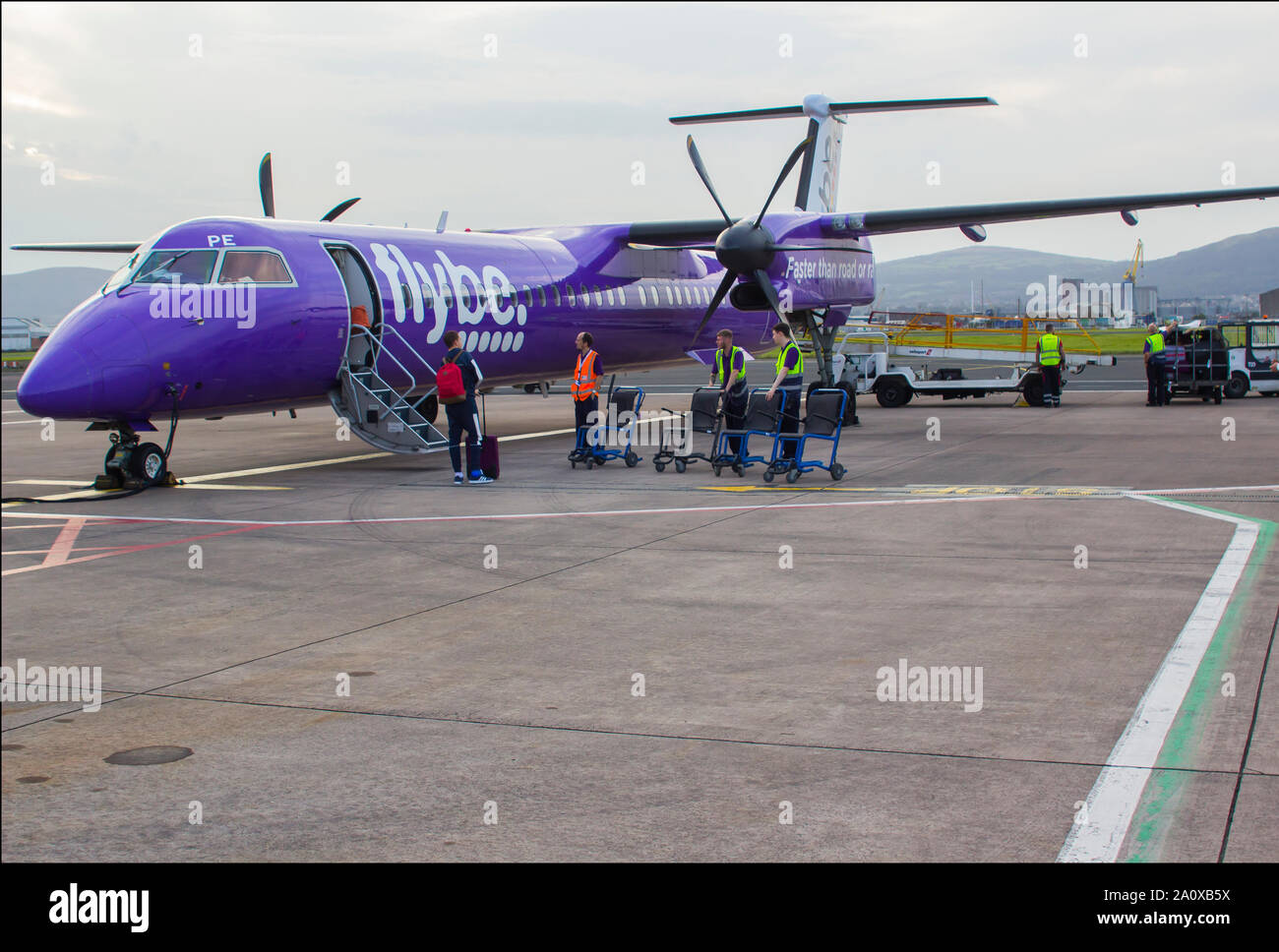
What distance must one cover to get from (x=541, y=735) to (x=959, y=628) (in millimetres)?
3012

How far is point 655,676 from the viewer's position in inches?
245

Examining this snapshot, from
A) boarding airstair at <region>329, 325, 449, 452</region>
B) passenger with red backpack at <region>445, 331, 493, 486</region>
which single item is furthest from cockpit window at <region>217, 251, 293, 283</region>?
passenger with red backpack at <region>445, 331, 493, 486</region>

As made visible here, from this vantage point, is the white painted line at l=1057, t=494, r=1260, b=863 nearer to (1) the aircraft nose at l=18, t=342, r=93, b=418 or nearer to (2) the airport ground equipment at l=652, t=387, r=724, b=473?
(2) the airport ground equipment at l=652, t=387, r=724, b=473

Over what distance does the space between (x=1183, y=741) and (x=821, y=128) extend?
23.1m

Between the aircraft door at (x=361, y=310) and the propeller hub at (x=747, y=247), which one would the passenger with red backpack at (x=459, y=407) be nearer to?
the aircraft door at (x=361, y=310)

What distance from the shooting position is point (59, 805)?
439cm

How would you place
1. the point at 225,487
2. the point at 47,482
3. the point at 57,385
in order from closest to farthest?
the point at 57,385 < the point at 225,487 < the point at 47,482

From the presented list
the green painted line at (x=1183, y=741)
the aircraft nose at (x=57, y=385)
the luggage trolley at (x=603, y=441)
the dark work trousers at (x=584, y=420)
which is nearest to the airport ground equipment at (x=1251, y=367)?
the luggage trolley at (x=603, y=441)

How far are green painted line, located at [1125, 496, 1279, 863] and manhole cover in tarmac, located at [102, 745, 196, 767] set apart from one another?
3.77 meters

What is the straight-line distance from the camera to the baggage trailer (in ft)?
89.5

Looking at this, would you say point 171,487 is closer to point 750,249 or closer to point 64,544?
point 64,544

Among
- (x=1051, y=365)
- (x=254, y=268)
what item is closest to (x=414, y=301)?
(x=254, y=268)

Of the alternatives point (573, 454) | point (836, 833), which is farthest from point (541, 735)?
point (573, 454)
